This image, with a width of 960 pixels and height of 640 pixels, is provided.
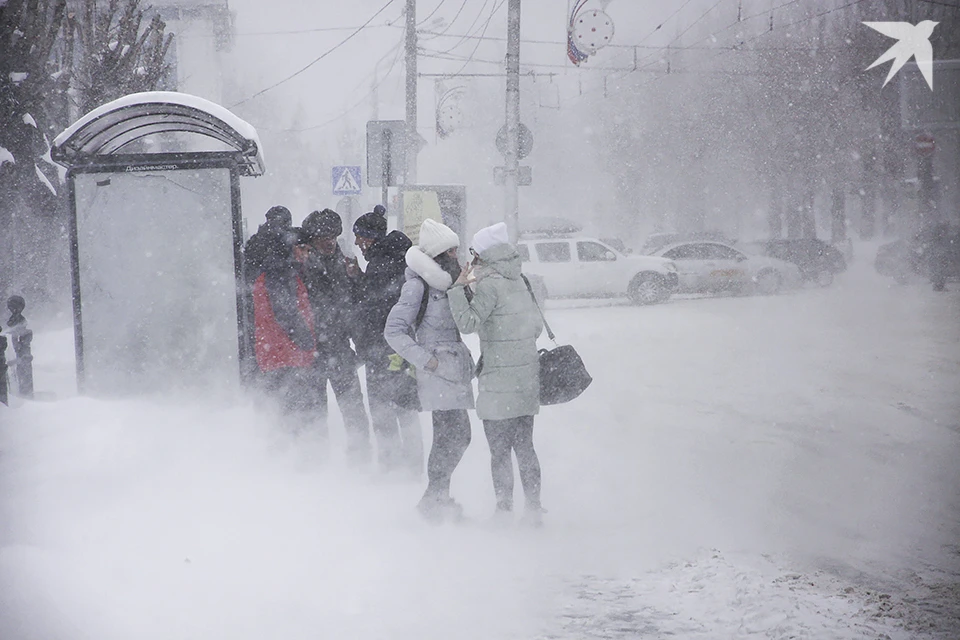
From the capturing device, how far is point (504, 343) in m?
5.06

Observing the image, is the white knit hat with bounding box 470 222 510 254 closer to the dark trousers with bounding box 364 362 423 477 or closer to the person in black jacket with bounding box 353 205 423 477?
the person in black jacket with bounding box 353 205 423 477

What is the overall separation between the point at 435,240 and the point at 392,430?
1.71m

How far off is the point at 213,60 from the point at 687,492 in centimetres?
4109

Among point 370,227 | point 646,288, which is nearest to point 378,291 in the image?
point 370,227

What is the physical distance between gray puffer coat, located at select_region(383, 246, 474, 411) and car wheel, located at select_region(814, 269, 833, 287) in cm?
2140

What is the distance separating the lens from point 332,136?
266 ft

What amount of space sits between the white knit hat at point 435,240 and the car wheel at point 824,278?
70.3 feet

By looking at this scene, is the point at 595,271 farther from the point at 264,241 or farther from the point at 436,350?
the point at 436,350

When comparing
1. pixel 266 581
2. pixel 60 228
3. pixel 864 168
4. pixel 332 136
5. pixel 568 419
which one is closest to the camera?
pixel 266 581

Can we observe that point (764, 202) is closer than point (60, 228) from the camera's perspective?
No

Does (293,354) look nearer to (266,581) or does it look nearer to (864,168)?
(266,581)

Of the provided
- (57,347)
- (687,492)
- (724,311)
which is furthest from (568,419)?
(724,311)

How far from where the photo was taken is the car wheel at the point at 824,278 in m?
24.5

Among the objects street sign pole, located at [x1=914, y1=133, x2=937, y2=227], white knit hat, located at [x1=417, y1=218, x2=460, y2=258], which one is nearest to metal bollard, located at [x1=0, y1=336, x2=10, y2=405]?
white knit hat, located at [x1=417, y1=218, x2=460, y2=258]
